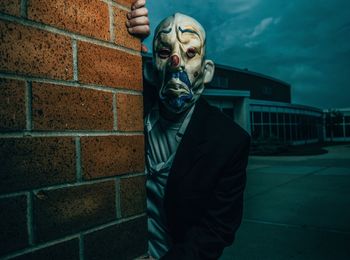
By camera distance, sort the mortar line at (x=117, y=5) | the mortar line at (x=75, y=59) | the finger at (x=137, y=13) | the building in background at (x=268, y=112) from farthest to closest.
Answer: the building in background at (x=268, y=112) → the finger at (x=137, y=13) → the mortar line at (x=117, y=5) → the mortar line at (x=75, y=59)

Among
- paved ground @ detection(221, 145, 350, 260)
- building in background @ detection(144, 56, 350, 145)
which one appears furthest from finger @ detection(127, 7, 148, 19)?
building in background @ detection(144, 56, 350, 145)

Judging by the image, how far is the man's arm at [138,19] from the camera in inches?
55.6

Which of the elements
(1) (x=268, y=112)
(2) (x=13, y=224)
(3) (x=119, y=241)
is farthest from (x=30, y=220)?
(1) (x=268, y=112)

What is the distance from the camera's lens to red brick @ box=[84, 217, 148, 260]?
3.95ft

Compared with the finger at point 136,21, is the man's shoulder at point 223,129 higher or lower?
lower

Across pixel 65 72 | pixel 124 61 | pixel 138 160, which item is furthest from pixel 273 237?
pixel 65 72

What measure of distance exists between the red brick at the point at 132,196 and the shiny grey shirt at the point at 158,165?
0.61 ft

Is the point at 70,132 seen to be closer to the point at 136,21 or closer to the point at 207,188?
the point at 136,21

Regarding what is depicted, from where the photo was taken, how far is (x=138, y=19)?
4.64 feet

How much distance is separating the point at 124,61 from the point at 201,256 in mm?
956

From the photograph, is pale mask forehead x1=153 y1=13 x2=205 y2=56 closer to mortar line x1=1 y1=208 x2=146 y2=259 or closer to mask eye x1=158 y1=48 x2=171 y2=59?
mask eye x1=158 y1=48 x2=171 y2=59

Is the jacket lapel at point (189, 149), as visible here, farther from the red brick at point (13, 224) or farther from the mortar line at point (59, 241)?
the red brick at point (13, 224)

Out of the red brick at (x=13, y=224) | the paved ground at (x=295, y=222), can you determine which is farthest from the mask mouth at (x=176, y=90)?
the paved ground at (x=295, y=222)

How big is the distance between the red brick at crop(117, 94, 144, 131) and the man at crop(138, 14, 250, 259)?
0.19m
